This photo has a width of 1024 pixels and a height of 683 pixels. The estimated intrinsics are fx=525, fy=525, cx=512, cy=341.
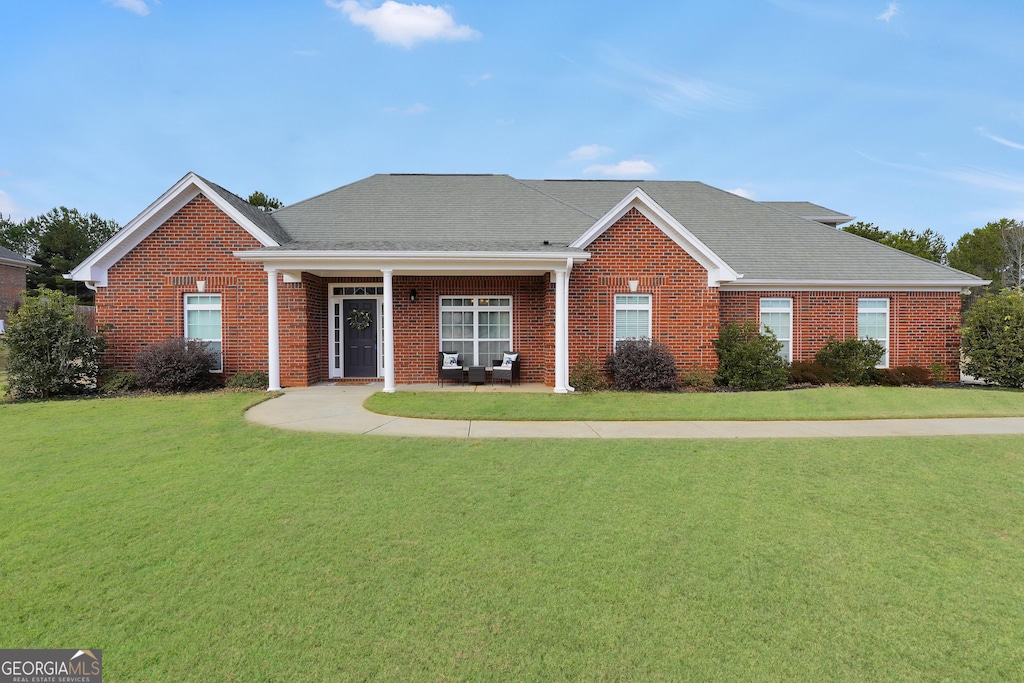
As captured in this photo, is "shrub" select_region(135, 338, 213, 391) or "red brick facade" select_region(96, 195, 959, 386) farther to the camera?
"red brick facade" select_region(96, 195, 959, 386)

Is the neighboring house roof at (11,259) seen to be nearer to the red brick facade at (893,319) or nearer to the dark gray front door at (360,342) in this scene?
the dark gray front door at (360,342)

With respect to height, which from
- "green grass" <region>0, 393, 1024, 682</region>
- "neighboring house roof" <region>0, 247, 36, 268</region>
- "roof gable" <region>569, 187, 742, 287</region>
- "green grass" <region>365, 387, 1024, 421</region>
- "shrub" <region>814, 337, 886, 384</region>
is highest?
"neighboring house roof" <region>0, 247, 36, 268</region>

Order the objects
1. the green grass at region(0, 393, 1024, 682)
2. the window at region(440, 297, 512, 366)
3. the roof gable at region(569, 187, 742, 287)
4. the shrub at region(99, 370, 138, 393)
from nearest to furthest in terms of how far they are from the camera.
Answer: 1. the green grass at region(0, 393, 1024, 682)
2. the shrub at region(99, 370, 138, 393)
3. the roof gable at region(569, 187, 742, 287)
4. the window at region(440, 297, 512, 366)

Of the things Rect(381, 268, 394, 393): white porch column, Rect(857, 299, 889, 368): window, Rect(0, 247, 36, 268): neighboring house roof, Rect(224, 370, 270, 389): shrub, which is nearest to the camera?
Rect(381, 268, 394, 393): white porch column

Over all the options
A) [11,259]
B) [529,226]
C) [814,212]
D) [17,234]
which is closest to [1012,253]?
[814,212]

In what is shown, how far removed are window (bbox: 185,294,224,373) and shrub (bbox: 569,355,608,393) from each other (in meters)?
9.50

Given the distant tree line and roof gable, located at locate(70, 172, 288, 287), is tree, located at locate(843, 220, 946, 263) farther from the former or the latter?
roof gable, located at locate(70, 172, 288, 287)

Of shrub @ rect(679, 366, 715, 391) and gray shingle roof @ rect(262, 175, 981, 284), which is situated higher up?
gray shingle roof @ rect(262, 175, 981, 284)

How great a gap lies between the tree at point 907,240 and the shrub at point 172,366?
31.4m

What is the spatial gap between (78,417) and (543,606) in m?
10.3

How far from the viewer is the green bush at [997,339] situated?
547 inches

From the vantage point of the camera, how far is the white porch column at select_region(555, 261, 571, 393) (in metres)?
13.0

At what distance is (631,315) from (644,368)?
69.3 inches

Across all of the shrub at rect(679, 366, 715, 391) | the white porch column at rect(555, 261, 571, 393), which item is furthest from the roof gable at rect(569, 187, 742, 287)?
the shrub at rect(679, 366, 715, 391)
